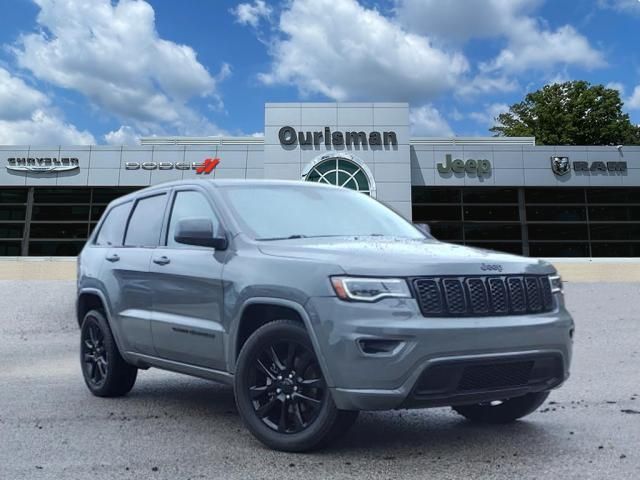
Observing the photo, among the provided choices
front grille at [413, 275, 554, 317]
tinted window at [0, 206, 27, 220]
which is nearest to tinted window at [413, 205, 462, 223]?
tinted window at [0, 206, 27, 220]

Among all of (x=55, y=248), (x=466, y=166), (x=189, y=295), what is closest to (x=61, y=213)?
(x=55, y=248)

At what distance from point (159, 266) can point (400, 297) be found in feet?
7.53

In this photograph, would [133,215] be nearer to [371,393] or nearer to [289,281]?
[289,281]

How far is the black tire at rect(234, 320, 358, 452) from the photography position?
3.89 metres

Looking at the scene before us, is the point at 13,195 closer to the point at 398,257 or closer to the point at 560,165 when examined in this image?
the point at 560,165

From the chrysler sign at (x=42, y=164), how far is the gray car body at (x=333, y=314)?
3563cm

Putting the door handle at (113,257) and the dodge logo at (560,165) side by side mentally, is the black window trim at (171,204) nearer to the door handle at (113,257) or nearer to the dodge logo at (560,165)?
the door handle at (113,257)

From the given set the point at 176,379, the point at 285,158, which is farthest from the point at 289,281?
the point at 285,158

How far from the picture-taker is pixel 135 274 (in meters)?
5.52

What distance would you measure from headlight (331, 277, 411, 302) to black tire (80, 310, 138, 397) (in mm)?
3046

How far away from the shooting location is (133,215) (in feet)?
20.2

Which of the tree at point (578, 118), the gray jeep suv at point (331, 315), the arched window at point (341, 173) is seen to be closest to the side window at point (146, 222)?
the gray jeep suv at point (331, 315)

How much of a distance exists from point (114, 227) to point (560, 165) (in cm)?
3496

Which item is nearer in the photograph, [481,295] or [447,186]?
[481,295]
